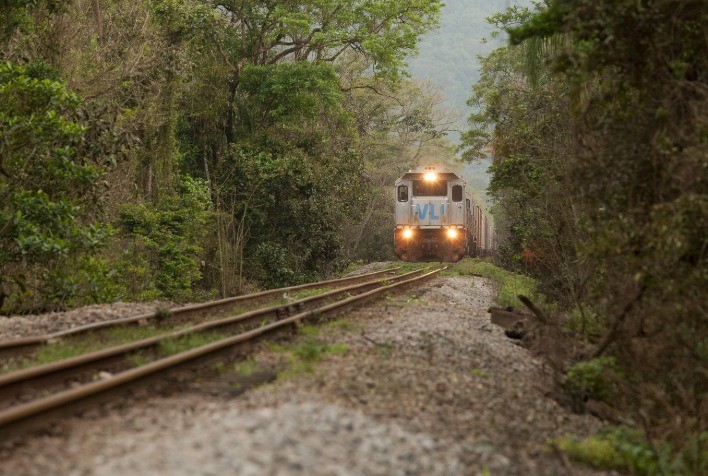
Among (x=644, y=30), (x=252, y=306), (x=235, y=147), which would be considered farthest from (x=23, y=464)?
(x=235, y=147)

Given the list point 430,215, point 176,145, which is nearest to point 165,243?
point 176,145

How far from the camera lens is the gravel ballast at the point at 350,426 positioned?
4.34 meters

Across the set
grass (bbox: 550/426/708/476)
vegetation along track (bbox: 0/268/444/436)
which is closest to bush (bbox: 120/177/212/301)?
vegetation along track (bbox: 0/268/444/436)

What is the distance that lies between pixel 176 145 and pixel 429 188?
33.8 ft

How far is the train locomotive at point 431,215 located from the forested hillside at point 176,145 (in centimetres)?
200

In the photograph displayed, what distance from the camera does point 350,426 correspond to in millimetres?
5215

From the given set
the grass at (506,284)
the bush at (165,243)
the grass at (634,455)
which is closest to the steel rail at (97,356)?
the grass at (634,455)

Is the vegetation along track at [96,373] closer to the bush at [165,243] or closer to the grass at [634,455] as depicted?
the grass at [634,455]

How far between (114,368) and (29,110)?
8480mm

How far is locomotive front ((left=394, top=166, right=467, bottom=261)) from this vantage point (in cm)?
2966

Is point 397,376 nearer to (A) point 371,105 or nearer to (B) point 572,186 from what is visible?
(B) point 572,186

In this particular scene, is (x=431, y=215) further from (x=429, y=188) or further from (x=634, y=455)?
(x=634, y=455)

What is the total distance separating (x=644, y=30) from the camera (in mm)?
7980

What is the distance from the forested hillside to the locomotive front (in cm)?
200
